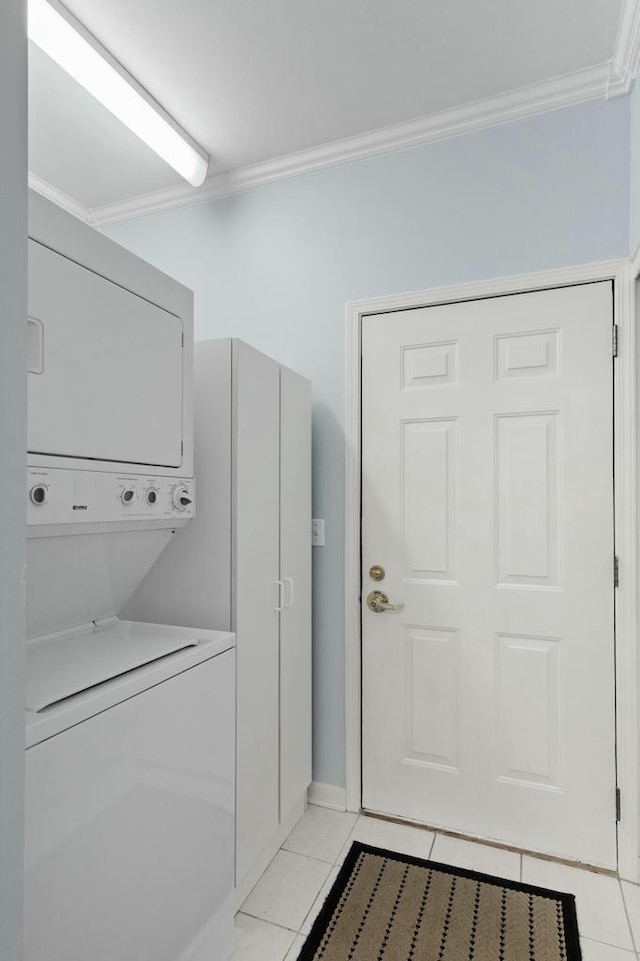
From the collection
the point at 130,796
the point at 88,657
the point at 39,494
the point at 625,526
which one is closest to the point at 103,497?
the point at 39,494

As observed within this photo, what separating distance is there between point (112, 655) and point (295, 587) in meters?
0.89

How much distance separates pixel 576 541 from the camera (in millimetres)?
1982

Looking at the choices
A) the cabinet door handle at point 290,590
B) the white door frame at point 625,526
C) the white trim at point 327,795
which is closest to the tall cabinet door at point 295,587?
the cabinet door handle at point 290,590

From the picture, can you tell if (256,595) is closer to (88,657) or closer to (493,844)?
(88,657)

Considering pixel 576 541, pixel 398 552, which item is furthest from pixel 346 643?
pixel 576 541

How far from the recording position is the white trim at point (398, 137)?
6.39 ft

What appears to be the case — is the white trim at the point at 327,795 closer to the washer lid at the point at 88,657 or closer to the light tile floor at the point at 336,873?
the light tile floor at the point at 336,873

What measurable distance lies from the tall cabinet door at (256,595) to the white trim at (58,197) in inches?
54.2

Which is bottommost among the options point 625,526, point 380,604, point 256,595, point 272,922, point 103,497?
point 272,922

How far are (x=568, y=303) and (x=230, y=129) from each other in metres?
1.49

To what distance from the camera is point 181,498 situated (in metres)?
1.49

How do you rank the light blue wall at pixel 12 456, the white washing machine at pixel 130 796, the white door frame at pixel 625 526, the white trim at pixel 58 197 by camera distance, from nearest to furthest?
the light blue wall at pixel 12 456, the white washing machine at pixel 130 796, the white door frame at pixel 625 526, the white trim at pixel 58 197

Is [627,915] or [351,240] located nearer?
[627,915]

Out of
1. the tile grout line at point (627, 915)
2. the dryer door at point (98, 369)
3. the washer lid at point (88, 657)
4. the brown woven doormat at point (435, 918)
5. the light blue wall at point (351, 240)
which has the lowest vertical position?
the tile grout line at point (627, 915)
